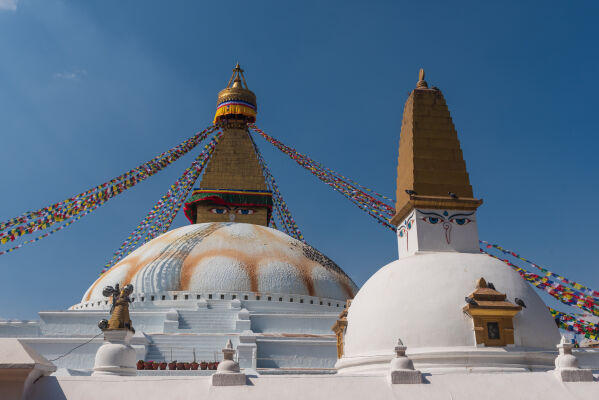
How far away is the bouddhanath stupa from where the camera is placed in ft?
22.4

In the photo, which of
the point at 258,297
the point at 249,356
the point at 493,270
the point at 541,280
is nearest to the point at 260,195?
the point at 258,297

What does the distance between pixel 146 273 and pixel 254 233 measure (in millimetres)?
4803

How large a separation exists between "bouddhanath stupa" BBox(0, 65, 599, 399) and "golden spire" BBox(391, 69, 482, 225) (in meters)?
0.03

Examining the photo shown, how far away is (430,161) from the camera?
416 inches

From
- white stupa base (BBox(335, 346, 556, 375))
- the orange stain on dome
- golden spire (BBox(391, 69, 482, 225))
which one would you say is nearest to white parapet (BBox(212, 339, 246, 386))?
white stupa base (BBox(335, 346, 556, 375))

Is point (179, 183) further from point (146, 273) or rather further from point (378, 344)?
point (378, 344)

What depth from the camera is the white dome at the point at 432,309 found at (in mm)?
8195

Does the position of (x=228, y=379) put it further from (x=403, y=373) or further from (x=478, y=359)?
(x=478, y=359)

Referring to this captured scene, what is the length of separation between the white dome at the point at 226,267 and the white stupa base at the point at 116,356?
418 inches

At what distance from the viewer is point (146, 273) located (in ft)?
66.2

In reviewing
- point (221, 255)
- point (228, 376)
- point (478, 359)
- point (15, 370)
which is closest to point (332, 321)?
point (221, 255)

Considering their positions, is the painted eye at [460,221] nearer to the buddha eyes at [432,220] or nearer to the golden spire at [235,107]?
the buddha eyes at [432,220]

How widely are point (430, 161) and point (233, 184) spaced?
17.0 m

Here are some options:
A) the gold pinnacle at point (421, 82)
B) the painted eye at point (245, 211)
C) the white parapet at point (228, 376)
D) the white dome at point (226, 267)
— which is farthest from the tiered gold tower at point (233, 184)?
the white parapet at point (228, 376)
